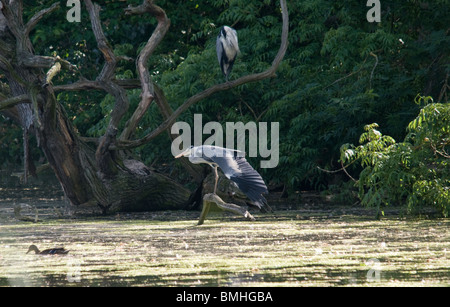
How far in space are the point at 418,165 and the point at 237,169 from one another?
199cm

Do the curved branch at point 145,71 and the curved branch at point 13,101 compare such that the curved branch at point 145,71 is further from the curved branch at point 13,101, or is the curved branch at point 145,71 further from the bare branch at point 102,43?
the curved branch at point 13,101

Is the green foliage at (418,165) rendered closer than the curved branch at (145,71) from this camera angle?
Yes

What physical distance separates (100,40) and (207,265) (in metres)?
4.72

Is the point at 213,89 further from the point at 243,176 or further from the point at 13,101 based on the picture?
the point at 243,176

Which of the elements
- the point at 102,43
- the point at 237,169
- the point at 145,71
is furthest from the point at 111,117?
the point at 237,169

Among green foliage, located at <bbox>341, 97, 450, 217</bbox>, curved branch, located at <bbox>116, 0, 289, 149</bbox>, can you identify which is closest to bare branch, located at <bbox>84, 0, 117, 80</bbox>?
curved branch, located at <bbox>116, 0, 289, 149</bbox>

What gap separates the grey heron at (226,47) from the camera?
11000 millimetres

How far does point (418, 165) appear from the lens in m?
8.91

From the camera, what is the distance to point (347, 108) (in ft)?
35.9

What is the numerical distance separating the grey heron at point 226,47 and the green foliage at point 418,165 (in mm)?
2526

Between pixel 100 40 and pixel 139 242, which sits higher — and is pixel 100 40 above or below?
above

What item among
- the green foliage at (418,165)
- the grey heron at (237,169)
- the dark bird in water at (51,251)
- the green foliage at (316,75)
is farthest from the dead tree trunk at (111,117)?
the dark bird in water at (51,251)
